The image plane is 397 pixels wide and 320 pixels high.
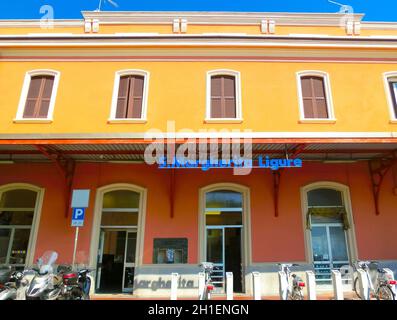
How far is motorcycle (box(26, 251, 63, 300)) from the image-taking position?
21.3 ft

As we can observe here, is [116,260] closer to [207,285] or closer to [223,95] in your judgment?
[207,285]

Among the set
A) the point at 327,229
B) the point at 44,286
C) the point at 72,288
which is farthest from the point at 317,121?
the point at 44,286

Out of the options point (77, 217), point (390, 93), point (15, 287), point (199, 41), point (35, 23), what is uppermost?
point (35, 23)

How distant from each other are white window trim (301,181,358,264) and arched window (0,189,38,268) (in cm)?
911

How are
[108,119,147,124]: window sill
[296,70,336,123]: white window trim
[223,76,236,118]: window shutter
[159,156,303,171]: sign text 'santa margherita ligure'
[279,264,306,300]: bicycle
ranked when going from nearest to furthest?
[279,264,306,300]: bicycle
[159,156,303,171]: sign text 'santa margherita ligure'
[108,119,147,124]: window sill
[296,70,336,123]: white window trim
[223,76,236,118]: window shutter

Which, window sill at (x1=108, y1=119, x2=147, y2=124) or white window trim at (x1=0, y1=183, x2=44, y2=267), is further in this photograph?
window sill at (x1=108, y1=119, x2=147, y2=124)

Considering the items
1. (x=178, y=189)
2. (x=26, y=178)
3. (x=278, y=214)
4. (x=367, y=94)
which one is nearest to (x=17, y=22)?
(x=26, y=178)

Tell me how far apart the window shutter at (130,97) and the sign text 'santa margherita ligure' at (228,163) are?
2.24 metres

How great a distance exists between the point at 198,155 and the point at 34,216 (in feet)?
19.3

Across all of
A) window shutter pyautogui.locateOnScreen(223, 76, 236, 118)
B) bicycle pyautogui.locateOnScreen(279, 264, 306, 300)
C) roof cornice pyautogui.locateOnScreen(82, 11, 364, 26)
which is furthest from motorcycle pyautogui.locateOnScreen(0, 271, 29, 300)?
roof cornice pyautogui.locateOnScreen(82, 11, 364, 26)

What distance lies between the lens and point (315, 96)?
11.2 metres

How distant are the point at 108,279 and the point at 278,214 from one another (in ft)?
19.8

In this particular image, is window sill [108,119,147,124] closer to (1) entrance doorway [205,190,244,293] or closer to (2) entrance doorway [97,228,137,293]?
(1) entrance doorway [205,190,244,293]

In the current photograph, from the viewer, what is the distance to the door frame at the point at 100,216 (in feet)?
32.4
